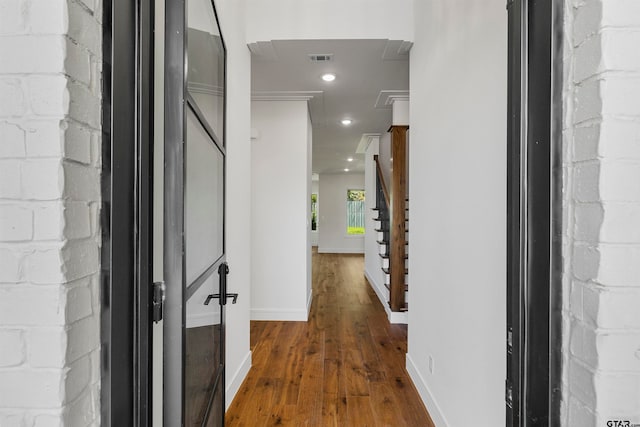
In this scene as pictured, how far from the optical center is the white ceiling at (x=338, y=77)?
2758mm

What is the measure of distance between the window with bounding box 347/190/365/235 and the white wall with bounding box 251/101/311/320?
7428 mm

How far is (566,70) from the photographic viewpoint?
0.82m

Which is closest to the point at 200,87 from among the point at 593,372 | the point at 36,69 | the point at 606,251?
the point at 36,69

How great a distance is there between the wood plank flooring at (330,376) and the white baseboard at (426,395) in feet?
0.14

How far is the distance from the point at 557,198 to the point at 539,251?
0.13 meters

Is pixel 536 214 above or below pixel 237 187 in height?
below

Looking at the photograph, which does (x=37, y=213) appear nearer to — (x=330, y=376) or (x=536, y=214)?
(x=536, y=214)

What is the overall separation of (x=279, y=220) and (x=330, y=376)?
1.86 meters

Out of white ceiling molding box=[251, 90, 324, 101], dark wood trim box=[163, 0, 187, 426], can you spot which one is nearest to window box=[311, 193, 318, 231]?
white ceiling molding box=[251, 90, 324, 101]

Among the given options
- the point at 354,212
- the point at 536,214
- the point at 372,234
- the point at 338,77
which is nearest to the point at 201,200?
the point at 536,214

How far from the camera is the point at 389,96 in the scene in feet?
12.7

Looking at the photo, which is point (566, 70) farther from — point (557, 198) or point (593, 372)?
point (593, 372)

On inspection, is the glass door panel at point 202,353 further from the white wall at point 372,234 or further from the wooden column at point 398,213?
the white wall at point 372,234

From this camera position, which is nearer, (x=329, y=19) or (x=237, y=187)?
(x=237, y=187)
